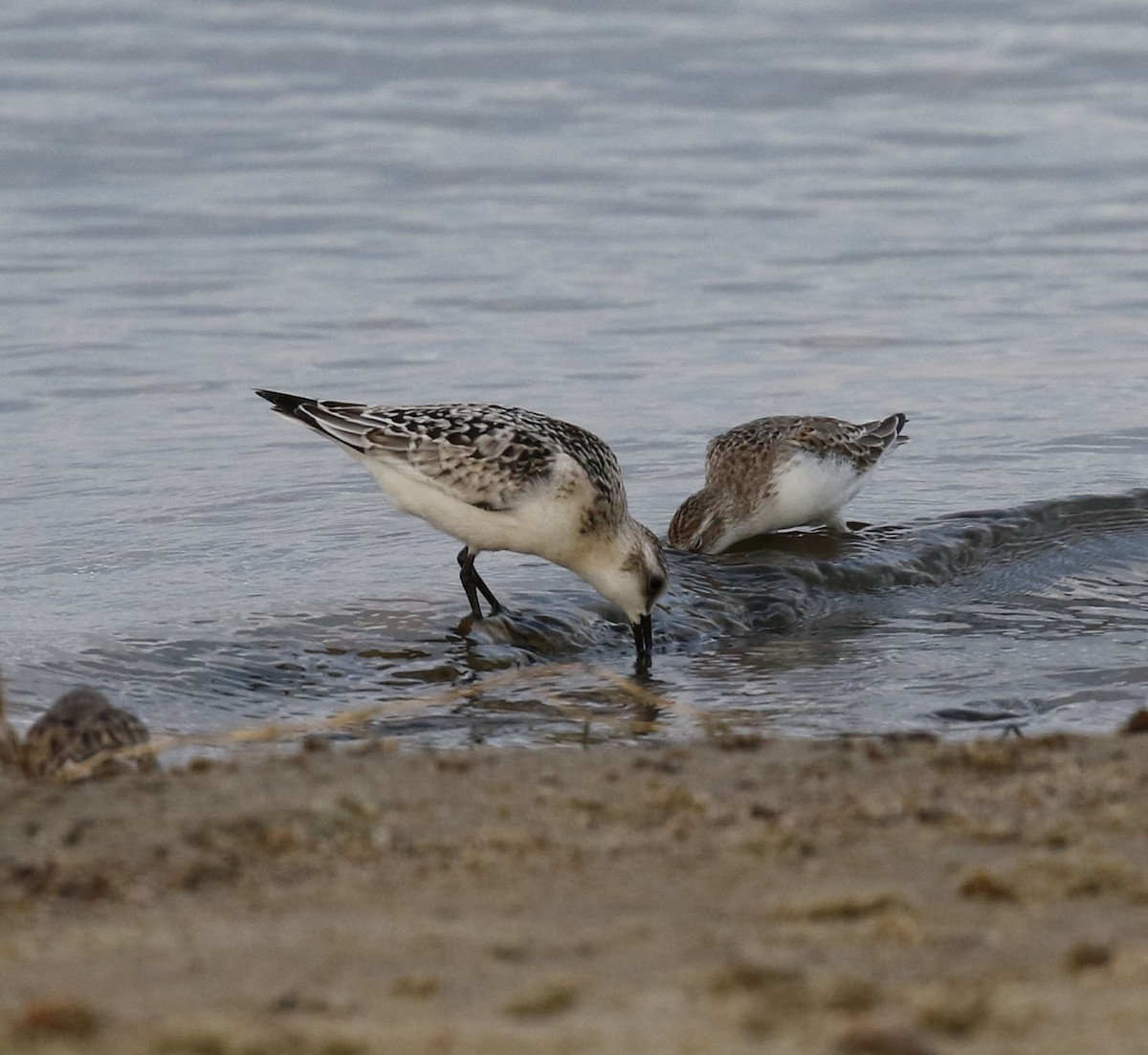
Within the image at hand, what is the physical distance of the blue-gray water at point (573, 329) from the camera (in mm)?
7586

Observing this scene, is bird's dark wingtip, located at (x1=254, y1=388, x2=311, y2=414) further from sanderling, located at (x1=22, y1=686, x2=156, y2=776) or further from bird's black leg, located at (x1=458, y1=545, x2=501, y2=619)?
sanderling, located at (x1=22, y1=686, x2=156, y2=776)

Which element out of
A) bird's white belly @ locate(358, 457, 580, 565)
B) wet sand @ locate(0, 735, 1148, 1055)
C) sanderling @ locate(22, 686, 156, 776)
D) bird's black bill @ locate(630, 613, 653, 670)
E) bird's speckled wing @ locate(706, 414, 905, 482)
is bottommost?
bird's black bill @ locate(630, 613, 653, 670)

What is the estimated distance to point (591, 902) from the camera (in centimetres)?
349

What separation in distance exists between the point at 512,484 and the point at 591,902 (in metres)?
4.28

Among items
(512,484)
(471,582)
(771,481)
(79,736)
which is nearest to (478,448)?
(512,484)

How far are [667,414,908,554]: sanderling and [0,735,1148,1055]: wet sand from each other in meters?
4.35

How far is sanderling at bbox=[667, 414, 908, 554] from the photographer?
9164 mm

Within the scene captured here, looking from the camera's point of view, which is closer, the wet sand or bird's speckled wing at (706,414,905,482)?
the wet sand

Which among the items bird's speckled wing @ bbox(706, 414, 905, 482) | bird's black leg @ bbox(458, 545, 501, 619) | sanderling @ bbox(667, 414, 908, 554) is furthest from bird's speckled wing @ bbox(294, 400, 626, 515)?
bird's speckled wing @ bbox(706, 414, 905, 482)

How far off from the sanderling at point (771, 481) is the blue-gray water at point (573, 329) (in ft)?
0.75

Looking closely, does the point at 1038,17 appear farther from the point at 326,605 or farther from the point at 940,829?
the point at 940,829

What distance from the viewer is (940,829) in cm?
399

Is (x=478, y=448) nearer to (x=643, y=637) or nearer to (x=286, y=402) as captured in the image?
(x=286, y=402)

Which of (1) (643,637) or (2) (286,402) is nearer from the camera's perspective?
(1) (643,637)
